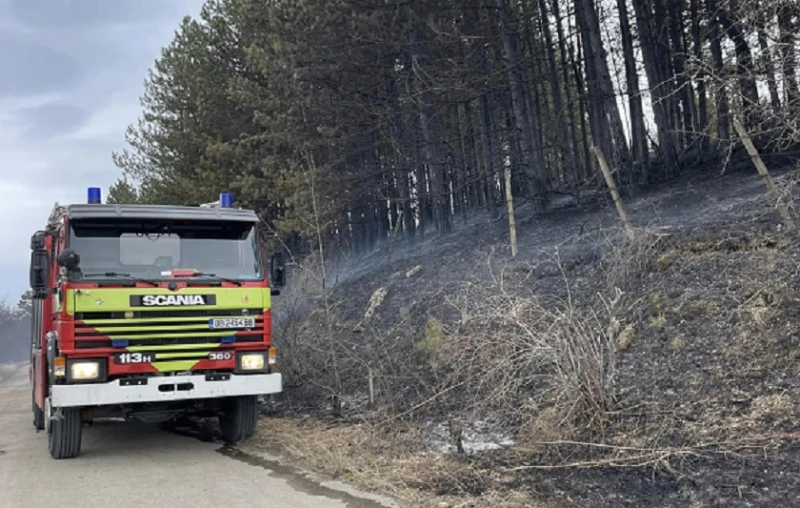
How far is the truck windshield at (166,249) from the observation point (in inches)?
301

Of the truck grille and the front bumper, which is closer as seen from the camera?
the front bumper

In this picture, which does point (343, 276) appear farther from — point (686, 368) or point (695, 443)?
point (695, 443)

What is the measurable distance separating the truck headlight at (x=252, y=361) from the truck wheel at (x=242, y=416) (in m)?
0.59

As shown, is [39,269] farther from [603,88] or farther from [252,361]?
[603,88]

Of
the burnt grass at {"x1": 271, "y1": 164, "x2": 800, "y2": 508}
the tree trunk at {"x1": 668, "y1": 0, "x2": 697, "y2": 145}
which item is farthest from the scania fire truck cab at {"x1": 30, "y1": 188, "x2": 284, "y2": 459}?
the tree trunk at {"x1": 668, "y1": 0, "x2": 697, "y2": 145}

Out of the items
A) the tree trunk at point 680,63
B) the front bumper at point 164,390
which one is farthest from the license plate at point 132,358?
the tree trunk at point 680,63

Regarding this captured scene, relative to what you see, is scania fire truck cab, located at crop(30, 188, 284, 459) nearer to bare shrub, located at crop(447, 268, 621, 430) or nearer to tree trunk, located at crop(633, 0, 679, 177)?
bare shrub, located at crop(447, 268, 621, 430)

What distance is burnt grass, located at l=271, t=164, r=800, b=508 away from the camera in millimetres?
5441

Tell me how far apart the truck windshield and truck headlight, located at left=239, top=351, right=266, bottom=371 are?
0.89 m

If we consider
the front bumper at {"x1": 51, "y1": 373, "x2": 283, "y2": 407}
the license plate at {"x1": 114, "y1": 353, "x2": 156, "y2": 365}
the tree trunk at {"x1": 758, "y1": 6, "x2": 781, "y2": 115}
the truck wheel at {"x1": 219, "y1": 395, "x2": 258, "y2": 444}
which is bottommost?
the truck wheel at {"x1": 219, "y1": 395, "x2": 258, "y2": 444}

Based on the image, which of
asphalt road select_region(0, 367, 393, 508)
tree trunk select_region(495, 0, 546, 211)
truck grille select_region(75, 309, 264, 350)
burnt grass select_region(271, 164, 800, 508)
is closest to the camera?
burnt grass select_region(271, 164, 800, 508)

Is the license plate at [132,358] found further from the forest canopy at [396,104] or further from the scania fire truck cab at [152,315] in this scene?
the forest canopy at [396,104]

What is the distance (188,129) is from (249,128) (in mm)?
2393

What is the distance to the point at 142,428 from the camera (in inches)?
391
